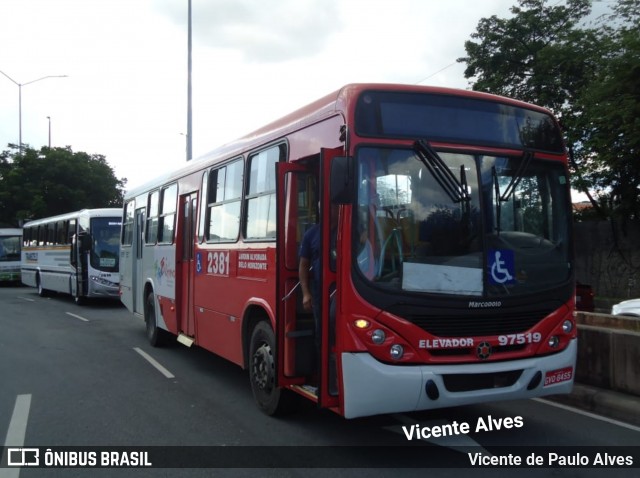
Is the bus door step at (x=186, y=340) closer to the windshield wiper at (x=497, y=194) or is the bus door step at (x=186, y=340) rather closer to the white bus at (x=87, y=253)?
the windshield wiper at (x=497, y=194)

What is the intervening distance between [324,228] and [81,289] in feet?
52.0

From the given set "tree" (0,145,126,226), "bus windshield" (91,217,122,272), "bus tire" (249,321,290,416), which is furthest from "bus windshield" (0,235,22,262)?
"bus tire" (249,321,290,416)

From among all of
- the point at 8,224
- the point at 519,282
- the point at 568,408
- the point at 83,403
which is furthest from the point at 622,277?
the point at 8,224

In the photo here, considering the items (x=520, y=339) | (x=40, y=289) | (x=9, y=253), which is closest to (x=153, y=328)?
(x=520, y=339)

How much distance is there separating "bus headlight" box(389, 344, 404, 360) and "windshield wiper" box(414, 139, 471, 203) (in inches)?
50.5

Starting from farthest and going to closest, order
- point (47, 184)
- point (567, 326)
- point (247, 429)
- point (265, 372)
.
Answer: point (47, 184)
point (265, 372)
point (247, 429)
point (567, 326)

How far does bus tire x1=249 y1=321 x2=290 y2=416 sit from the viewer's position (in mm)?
6012

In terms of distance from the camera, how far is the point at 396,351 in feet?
15.5

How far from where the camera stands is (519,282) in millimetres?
5164

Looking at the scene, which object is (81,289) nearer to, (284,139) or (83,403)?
(83,403)

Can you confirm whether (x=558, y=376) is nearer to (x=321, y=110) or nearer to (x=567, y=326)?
(x=567, y=326)

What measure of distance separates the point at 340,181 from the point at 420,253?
0.89 m

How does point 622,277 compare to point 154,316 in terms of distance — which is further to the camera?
point 622,277

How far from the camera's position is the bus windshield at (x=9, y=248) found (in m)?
31.5
